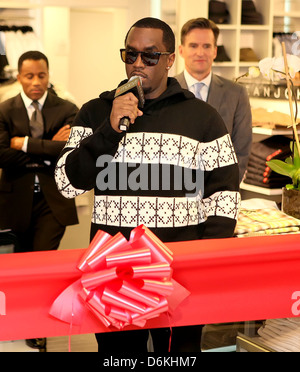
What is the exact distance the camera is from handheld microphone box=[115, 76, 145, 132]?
5.98ft

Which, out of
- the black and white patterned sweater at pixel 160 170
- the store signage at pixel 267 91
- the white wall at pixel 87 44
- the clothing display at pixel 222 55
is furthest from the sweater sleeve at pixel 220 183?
the clothing display at pixel 222 55

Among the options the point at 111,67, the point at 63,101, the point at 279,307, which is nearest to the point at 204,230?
the point at 279,307

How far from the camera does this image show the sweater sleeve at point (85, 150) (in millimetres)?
1892

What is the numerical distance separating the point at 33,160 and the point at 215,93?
1.04m

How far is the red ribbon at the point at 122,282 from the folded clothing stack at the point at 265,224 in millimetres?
982

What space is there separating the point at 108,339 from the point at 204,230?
43cm

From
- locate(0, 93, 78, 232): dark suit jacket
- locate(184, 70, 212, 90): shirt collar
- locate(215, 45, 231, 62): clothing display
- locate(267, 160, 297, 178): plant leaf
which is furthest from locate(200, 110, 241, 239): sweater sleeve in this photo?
locate(215, 45, 231, 62): clothing display

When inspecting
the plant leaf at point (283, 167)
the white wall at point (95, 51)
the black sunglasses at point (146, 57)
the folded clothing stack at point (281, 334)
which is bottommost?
the folded clothing stack at point (281, 334)

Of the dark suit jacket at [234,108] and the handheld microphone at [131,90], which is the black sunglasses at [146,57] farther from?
the dark suit jacket at [234,108]

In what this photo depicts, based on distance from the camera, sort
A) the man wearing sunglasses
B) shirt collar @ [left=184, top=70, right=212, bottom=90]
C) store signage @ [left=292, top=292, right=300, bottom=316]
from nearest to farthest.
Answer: store signage @ [left=292, top=292, right=300, bottom=316]
the man wearing sunglasses
shirt collar @ [left=184, top=70, right=212, bottom=90]

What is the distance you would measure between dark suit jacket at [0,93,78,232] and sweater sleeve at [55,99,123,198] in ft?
5.26

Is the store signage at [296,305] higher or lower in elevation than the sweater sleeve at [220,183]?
lower

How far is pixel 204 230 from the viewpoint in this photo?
6.81 feet

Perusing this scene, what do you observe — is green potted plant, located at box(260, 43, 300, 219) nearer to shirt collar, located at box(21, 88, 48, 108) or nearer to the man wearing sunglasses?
the man wearing sunglasses
